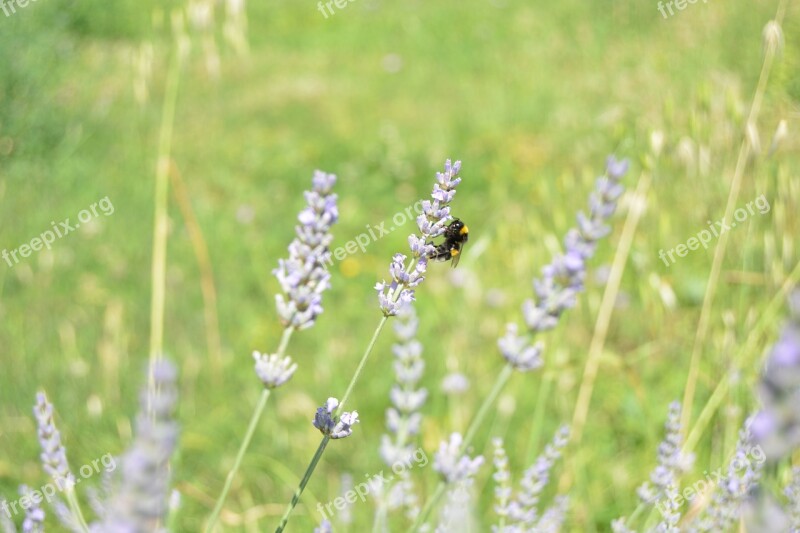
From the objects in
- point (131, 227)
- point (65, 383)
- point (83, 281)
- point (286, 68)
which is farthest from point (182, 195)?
point (286, 68)

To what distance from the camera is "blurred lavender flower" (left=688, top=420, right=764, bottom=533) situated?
3.40 feet

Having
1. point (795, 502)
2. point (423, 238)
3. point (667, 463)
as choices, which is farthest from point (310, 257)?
point (795, 502)

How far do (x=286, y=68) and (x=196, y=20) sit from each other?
6.51 meters

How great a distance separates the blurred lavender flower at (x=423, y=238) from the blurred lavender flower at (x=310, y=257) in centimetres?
10

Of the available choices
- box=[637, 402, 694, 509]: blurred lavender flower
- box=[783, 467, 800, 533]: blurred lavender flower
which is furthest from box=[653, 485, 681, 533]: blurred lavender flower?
box=[783, 467, 800, 533]: blurred lavender flower

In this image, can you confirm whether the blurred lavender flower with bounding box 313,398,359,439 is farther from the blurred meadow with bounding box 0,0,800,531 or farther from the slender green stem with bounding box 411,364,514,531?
the blurred meadow with bounding box 0,0,800,531

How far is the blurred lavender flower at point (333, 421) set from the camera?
86 cm

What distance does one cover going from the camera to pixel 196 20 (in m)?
1.70

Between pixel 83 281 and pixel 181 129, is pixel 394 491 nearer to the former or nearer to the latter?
pixel 83 281

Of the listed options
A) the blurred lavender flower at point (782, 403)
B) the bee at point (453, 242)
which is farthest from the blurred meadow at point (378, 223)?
the blurred lavender flower at point (782, 403)

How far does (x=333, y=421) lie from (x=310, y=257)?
0.64 ft

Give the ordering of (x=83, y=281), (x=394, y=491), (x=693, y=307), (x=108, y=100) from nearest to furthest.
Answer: (x=394, y=491)
(x=693, y=307)
(x=83, y=281)
(x=108, y=100)

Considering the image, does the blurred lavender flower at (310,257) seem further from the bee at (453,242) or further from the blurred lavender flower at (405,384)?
the bee at (453,242)

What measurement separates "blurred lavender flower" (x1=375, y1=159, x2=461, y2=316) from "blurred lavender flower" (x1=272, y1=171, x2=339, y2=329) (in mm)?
96
